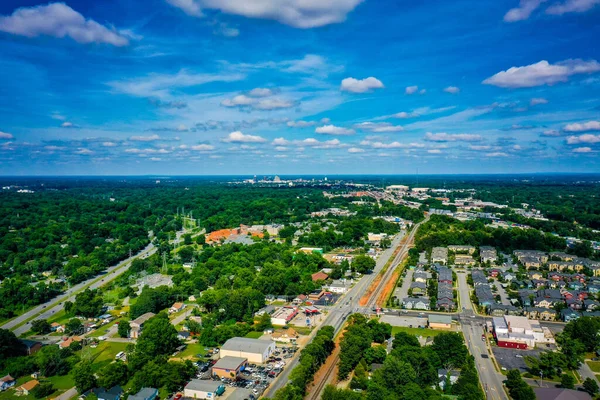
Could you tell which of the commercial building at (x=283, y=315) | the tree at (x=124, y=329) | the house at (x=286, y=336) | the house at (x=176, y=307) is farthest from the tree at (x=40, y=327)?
the house at (x=286, y=336)

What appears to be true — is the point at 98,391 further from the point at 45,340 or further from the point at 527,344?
the point at 527,344

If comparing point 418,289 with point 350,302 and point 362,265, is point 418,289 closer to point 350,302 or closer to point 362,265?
point 350,302

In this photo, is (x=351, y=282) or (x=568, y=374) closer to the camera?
(x=568, y=374)

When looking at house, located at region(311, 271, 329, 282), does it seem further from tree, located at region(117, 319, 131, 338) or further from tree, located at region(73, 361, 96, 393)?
tree, located at region(73, 361, 96, 393)

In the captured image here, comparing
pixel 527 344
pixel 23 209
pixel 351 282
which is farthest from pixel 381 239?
pixel 23 209

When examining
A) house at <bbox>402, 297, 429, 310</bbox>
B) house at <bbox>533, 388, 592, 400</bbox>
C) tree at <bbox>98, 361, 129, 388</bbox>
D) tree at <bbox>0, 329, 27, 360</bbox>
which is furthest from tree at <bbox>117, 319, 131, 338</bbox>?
house at <bbox>533, 388, 592, 400</bbox>

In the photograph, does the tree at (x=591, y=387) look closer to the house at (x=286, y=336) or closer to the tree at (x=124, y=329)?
the house at (x=286, y=336)

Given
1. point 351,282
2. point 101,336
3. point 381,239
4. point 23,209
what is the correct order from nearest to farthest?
point 101,336
point 351,282
point 381,239
point 23,209
